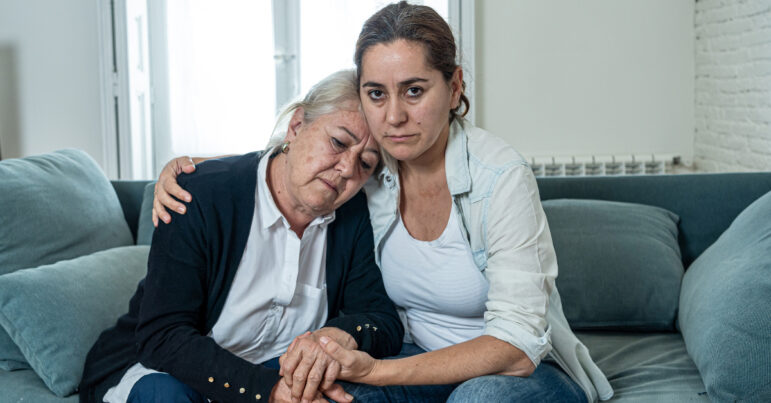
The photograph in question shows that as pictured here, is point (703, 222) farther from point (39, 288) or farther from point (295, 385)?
point (39, 288)

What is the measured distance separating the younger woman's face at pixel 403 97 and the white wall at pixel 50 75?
3.20 m

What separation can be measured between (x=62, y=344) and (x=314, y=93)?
2.98ft

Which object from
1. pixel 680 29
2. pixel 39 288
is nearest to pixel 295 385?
pixel 39 288

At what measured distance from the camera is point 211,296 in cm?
146

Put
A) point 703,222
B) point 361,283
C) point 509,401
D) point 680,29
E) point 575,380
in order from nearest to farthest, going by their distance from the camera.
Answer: point 509,401 → point 575,380 → point 361,283 → point 703,222 → point 680,29

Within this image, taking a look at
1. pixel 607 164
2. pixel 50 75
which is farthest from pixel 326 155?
pixel 50 75

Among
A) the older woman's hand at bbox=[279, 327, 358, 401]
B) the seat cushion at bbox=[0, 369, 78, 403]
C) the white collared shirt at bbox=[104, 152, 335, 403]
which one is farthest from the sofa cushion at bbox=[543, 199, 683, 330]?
the seat cushion at bbox=[0, 369, 78, 403]

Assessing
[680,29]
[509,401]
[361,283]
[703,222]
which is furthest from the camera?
[680,29]

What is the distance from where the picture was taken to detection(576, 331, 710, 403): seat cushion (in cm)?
164

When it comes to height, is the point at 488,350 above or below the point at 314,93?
below

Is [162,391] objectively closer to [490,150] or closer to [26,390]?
[26,390]

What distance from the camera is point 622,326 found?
210 centimetres

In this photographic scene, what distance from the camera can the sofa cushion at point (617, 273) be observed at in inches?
81.2

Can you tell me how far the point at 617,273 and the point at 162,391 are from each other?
1.39 metres
